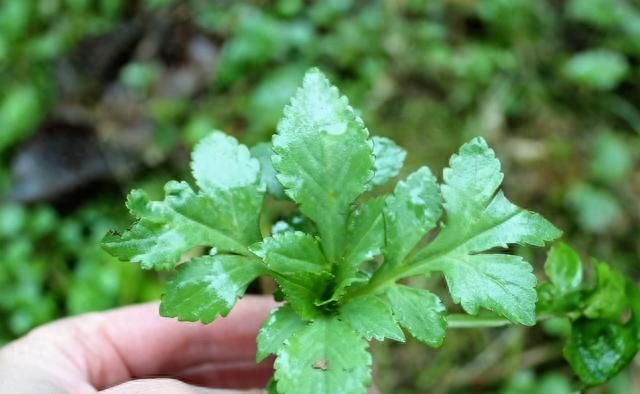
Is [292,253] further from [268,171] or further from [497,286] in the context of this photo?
[497,286]

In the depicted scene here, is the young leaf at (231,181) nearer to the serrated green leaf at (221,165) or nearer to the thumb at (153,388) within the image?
the serrated green leaf at (221,165)

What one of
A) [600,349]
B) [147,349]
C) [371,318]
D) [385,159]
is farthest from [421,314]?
[147,349]

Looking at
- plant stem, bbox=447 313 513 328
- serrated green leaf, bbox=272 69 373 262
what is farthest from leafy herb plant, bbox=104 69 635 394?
plant stem, bbox=447 313 513 328

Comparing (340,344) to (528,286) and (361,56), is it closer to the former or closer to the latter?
(528,286)

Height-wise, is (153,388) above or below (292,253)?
below

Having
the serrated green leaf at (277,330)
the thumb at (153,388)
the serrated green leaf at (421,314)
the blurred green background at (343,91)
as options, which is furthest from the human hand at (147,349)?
the blurred green background at (343,91)

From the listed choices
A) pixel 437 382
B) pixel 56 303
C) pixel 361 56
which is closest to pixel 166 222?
pixel 437 382

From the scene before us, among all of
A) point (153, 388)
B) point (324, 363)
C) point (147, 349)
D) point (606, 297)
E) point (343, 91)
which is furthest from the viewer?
point (343, 91)
